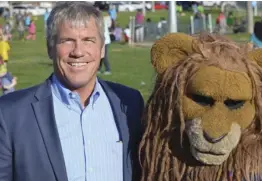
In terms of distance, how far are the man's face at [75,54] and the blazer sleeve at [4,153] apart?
379 millimetres

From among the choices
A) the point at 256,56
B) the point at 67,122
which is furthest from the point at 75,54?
the point at 256,56

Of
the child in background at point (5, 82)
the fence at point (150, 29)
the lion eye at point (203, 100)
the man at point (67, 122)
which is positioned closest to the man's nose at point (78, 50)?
the man at point (67, 122)

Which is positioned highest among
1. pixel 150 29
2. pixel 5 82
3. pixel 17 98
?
pixel 17 98

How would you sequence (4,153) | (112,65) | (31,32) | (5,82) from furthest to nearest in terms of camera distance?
(31,32), (112,65), (5,82), (4,153)

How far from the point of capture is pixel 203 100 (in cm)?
303

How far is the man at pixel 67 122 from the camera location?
9.98ft

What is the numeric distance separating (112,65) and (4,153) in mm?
15384

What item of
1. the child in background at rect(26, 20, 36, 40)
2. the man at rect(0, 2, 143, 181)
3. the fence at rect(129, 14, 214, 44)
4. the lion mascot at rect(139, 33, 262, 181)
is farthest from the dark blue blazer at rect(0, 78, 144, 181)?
the child in background at rect(26, 20, 36, 40)

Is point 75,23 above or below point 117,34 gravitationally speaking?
above

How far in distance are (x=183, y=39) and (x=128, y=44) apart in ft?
77.0

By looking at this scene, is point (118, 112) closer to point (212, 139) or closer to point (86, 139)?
point (86, 139)

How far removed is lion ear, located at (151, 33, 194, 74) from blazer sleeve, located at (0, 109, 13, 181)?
0.80 meters

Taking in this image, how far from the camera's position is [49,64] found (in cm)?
1948

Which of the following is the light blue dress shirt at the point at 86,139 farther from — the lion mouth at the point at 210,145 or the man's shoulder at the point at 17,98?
the lion mouth at the point at 210,145
